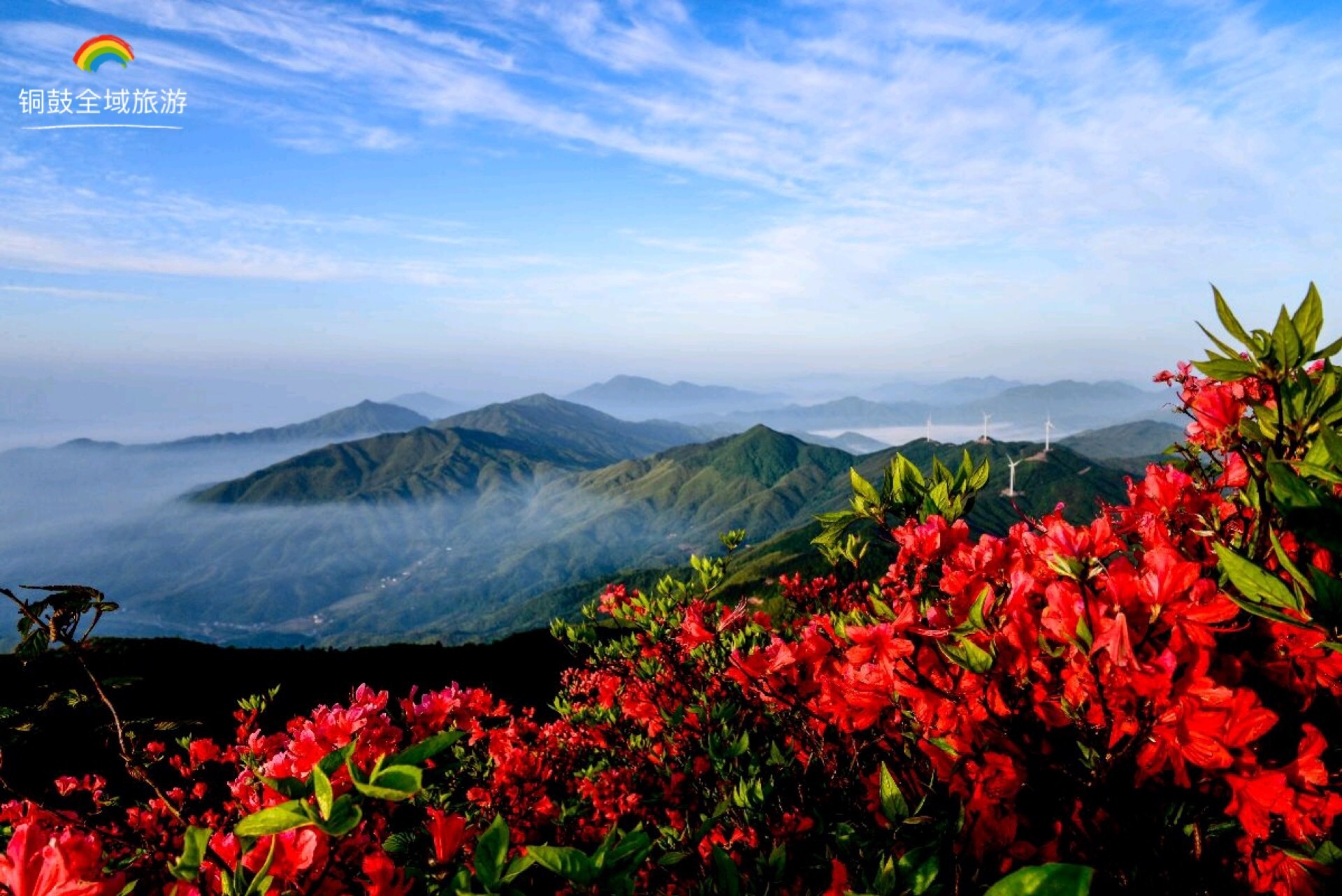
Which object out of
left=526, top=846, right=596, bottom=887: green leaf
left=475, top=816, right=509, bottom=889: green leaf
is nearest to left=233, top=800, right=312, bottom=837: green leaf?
left=475, top=816, right=509, bottom=889: green leaf

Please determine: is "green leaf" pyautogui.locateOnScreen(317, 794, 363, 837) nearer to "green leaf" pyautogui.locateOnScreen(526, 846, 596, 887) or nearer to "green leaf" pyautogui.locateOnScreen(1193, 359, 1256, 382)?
"green leaf" pyautogui.locateOnScreen(526, 846, 596, 887)

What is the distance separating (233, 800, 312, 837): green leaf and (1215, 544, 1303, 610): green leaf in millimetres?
1994

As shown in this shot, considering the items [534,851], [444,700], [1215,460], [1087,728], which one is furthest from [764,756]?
[534,851]

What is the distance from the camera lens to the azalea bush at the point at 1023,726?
5.07 ft

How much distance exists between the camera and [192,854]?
1706 mm

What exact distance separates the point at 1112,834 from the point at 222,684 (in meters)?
45.7

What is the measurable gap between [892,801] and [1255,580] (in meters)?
1.30

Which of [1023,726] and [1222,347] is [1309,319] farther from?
[1023,726]

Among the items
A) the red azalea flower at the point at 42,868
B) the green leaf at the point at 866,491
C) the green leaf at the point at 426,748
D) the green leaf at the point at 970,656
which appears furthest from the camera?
the green leaf at the point at 866,491

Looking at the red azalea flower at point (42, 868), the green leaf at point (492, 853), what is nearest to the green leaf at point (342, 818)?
the green leaf at point (492, 853)

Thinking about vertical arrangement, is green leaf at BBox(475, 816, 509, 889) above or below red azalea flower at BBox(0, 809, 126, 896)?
above

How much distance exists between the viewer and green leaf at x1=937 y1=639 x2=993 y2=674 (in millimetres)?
1995

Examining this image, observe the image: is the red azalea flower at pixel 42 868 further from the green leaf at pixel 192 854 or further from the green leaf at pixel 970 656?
the green leaf at pixel 970 656

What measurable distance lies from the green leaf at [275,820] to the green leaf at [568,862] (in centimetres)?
49
